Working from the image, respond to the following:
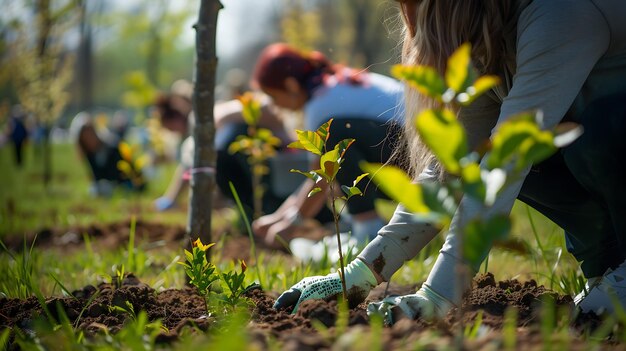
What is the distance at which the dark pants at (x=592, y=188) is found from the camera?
1838 mm

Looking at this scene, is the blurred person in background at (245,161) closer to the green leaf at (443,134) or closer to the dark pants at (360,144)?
the dark pants at (360,144)

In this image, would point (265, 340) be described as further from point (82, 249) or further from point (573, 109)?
point (82, 249)

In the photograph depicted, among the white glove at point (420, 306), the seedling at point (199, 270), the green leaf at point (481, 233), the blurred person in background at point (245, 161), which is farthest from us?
the blurred person in background at point (245, 161)

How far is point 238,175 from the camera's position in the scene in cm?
541

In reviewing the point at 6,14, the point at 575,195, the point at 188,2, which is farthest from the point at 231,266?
the point at 188,2

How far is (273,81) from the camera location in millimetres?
4266

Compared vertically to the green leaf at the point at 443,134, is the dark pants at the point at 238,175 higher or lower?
lower

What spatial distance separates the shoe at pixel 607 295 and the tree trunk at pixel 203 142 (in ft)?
4.30

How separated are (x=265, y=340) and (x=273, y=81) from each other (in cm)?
313

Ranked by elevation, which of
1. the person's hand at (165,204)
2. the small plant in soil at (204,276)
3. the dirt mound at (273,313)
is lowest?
the person's hand at (165,204)

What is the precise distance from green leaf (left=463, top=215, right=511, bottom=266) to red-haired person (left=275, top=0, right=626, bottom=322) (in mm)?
460

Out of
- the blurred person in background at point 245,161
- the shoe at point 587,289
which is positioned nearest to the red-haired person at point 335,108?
the blurred person in background at point 245,161

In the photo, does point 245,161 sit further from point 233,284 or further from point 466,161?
point 466,161

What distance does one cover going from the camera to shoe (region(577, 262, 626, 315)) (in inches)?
68.9
